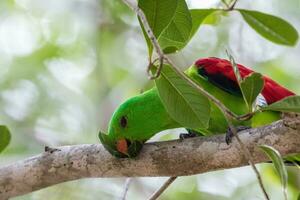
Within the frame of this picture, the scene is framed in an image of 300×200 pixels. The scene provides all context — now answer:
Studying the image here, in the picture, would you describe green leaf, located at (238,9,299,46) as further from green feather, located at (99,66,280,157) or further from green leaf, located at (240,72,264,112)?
green leaf, located at (240,72,264,112)

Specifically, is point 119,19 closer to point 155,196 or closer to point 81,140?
point 81,140

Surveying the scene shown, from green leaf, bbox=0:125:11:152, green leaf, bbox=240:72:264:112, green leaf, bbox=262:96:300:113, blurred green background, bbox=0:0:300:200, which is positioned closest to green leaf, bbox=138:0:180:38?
green leaf, bbox=240:72:264:112

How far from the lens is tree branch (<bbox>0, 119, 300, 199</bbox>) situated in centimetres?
250

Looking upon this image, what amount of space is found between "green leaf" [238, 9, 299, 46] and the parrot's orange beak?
0.78m

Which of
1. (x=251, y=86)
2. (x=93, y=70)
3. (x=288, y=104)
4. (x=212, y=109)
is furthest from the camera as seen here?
(x=93, y=70)

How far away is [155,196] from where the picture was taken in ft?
8.68

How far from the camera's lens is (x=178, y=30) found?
2.20 meters

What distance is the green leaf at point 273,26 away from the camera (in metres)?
2.63

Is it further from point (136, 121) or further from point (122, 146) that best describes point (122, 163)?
point (136, 121)

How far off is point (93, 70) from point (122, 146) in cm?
275

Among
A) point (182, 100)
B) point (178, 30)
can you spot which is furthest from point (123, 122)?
point (178, 30)

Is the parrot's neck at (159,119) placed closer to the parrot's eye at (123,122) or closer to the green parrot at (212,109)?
the green parrot at (212,109)

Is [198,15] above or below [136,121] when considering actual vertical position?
above

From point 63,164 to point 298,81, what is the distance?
3111 millimetres
